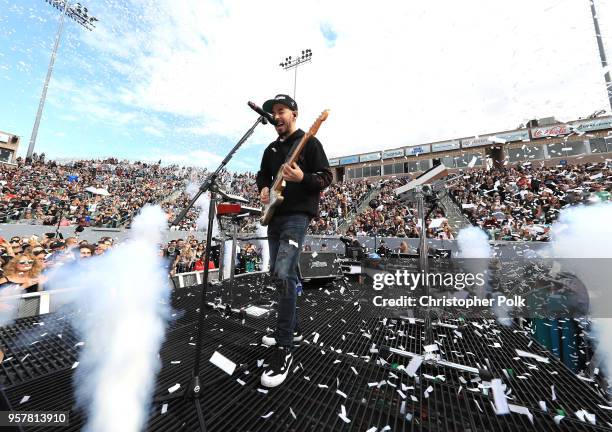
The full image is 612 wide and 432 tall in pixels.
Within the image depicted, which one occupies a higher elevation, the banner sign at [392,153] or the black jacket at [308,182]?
the banner sign at [392,153]

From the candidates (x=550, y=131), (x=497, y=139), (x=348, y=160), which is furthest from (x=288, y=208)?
(x=348, y=160)

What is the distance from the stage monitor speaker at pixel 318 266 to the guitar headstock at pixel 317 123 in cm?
A: 374

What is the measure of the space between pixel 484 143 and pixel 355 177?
13866mm

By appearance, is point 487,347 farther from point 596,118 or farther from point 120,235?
point 596,118

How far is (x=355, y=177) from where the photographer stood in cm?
3372

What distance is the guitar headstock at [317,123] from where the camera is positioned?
6.60 ft

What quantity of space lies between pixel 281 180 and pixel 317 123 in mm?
579

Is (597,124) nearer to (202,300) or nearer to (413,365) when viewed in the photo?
(413,365)

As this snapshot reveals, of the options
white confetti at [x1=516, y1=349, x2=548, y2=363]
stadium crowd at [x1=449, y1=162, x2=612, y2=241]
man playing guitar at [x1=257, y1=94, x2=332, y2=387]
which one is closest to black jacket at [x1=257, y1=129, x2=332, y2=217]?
man playing guitar at [x1=257, y1=94, x2=332, y2=387]

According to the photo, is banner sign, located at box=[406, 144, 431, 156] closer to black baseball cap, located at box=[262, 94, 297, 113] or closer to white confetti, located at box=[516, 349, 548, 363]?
white confetti, located at box=[516, 349, 548, 363]

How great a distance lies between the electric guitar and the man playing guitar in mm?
32

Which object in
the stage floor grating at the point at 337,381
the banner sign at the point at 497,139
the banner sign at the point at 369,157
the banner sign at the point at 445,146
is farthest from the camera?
the banner sign at the point at 369,157

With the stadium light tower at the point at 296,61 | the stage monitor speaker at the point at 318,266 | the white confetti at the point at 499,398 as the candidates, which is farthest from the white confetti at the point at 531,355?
the stadium light tower at the point at 296,61

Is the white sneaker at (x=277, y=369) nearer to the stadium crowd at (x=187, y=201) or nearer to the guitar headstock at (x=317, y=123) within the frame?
the guitar headstock at (x=317, y=123)
